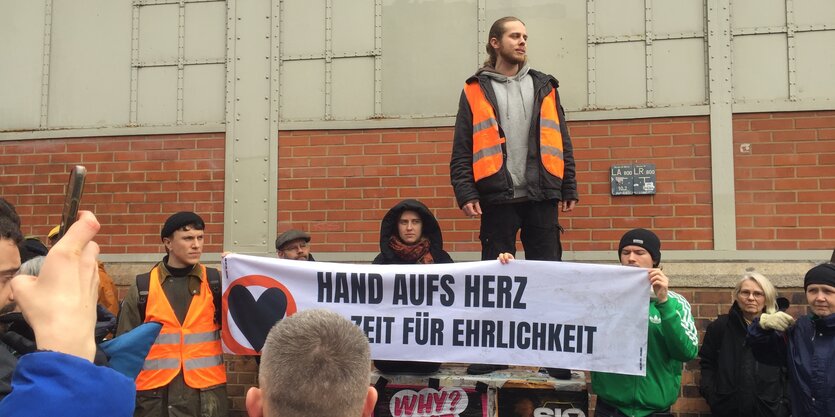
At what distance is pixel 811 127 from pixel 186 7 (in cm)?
583

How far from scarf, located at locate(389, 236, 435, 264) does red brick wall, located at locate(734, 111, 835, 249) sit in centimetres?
282

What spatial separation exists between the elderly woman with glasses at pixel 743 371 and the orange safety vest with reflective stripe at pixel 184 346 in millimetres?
3677

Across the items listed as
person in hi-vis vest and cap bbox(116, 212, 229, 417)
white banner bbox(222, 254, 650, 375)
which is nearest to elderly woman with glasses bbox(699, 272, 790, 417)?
white banner bbox(222, 254, 650, 375)

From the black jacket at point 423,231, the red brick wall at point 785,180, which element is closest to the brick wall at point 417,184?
the red brick wall at point 785,180

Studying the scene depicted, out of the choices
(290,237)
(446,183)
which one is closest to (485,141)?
(446,183)

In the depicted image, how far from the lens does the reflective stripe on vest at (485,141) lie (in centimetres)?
457

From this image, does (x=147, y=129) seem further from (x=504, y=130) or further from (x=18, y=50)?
(x=504, y=130)

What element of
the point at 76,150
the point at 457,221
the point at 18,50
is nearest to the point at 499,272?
the point at 457,221

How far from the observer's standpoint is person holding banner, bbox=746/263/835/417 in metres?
3.95

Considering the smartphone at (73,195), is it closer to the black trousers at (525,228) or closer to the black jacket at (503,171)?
the black jacket at (503,171)

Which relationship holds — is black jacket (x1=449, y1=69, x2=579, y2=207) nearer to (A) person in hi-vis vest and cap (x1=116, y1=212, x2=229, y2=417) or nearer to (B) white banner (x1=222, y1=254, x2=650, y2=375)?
(B) white banner (x1=222, y1=254, x2=650, y2=375)

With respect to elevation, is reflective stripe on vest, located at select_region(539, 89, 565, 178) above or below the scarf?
above

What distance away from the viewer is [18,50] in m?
7.04

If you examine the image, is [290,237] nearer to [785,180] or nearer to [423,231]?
[423,231]
